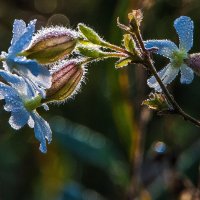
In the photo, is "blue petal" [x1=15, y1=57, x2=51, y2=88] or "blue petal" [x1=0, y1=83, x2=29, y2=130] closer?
"blue petal" [x1=15, y1=57, x2=51, y2=88]

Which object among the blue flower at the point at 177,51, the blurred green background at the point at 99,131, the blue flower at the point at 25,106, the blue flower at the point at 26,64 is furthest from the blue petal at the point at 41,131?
the blurred green background at the point at 99,131

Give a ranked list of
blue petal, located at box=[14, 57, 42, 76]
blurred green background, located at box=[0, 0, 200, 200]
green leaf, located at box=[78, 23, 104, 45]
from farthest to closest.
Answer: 1. blurred green background, located at box=[0, 0, 200, 200]
2. green leaf, located at box=[78, 23, 104, 45]
3. blue petal, located at box=[14, 57, 42, 76]

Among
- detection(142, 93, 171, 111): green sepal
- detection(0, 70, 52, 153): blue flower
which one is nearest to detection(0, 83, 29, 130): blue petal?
A: detection(0, 70, 52, 153): blue flower

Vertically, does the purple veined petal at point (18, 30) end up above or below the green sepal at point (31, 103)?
above

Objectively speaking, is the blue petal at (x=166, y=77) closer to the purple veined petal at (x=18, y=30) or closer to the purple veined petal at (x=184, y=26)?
the purple veined petal at (x=184, y=26)

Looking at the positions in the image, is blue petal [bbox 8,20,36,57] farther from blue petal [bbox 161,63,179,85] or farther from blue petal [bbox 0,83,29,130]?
blue petal [bbox 161,63,179,85]

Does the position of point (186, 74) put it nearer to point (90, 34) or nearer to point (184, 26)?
point (184, 26)

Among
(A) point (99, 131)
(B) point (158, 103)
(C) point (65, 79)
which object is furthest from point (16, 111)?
(A) point (99, 131)

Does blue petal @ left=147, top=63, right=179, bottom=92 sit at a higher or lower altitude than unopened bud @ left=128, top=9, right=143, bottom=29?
lower
